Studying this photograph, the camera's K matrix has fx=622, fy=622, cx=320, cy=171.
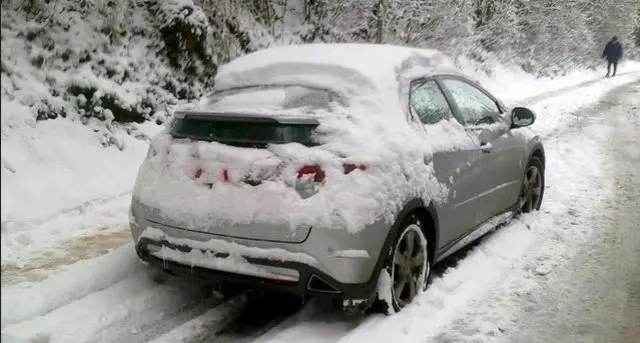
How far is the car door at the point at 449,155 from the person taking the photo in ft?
14.8

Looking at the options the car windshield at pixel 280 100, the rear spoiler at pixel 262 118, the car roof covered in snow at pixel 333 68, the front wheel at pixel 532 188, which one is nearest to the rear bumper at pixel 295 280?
the rear spoiler at pixel 262 118

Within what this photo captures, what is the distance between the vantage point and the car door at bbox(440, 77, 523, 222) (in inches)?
204

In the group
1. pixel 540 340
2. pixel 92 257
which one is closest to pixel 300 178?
pixel 540 340

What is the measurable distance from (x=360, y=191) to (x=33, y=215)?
3.81 metres

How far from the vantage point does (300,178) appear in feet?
12.0

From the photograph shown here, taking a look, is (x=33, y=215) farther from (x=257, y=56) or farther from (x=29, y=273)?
(x=257, y=56)

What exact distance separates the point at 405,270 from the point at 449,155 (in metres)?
0.94

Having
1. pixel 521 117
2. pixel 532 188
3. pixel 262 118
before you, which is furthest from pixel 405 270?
pixel 532 188

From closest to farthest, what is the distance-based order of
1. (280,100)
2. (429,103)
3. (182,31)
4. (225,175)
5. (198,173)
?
1. (225,175)
2. (198,173)
3. (280,100)
4. (429,103)
5. (182,31)

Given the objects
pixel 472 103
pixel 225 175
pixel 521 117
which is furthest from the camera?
pixel 521 117

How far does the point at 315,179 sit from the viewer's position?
12.0 ft

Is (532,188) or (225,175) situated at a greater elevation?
(225,175)

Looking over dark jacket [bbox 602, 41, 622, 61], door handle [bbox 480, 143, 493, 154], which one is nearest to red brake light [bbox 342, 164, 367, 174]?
door handle [bbox 480, 143, 493, 154]

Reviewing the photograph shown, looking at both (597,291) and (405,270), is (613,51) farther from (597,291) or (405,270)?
(405,270)
